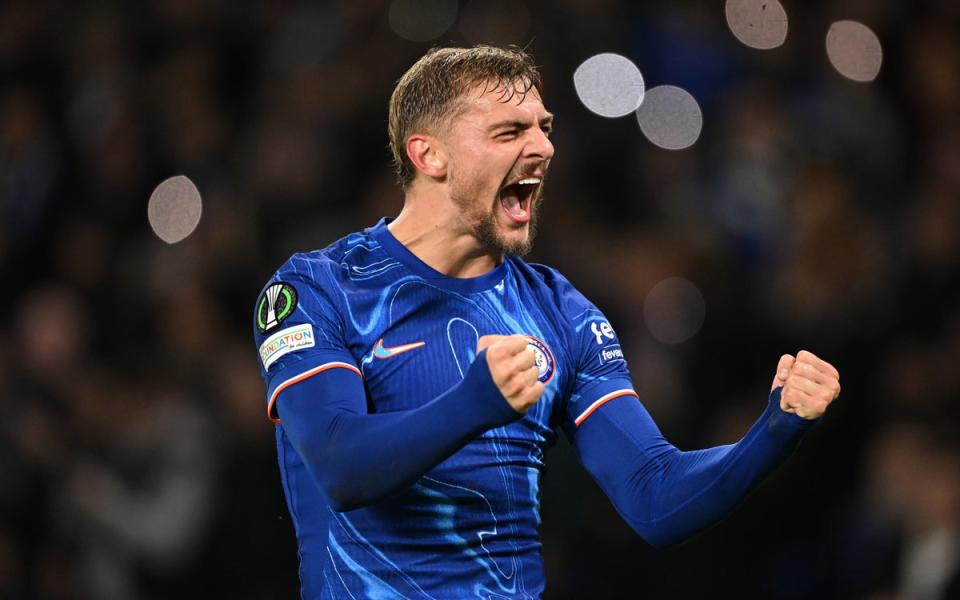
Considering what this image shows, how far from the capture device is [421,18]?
27.3ft

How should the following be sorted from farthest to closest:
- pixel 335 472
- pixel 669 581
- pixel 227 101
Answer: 1. pixel 227 101
2. pixel 669 581
3. pixel 335 472

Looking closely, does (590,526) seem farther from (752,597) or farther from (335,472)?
(335,472)

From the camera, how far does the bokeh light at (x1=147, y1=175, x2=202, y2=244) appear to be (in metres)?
7.72

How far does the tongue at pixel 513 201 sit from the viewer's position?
3.34m

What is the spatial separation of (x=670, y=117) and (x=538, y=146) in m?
4.06

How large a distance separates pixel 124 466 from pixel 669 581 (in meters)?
2.67

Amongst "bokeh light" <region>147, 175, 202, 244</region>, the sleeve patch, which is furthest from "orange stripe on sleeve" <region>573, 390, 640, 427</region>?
"bokeh light" <region>147, 175, 202, 244</region>

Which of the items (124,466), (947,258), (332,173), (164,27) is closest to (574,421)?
(947,258)

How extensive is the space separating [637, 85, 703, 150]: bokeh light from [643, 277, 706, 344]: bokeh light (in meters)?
1.04

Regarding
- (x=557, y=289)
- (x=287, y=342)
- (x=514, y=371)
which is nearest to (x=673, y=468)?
(x=557, y=289)

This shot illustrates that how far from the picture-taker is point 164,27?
9.06 m

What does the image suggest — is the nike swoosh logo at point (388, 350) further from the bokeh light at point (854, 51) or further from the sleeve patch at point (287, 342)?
the bokeh light at point (854, 51)

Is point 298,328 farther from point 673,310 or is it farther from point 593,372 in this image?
point 673,310

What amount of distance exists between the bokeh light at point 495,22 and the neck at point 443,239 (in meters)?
4.41
